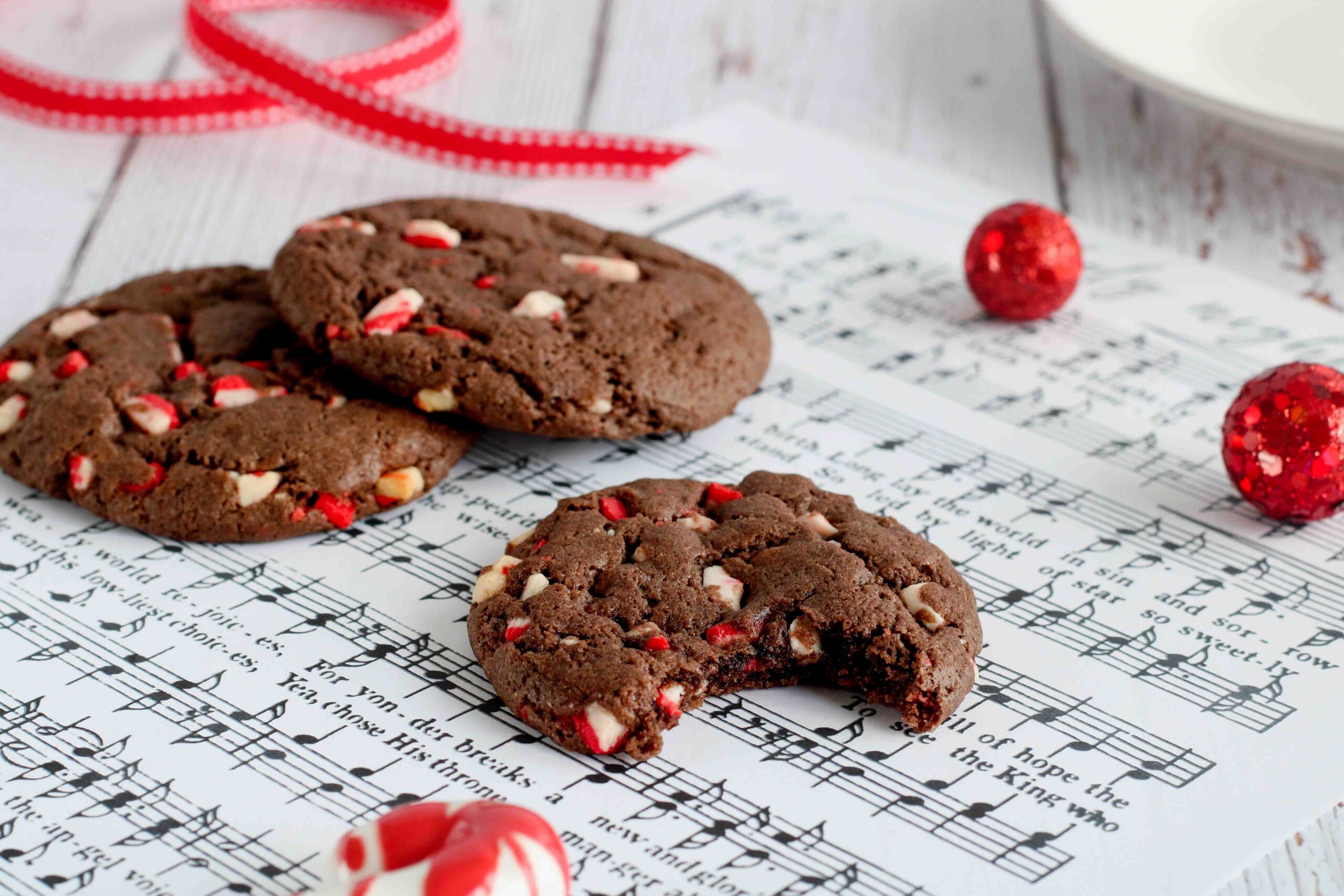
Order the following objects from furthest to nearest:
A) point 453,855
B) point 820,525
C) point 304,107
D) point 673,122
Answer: point 673,122
point 304,107
point 820,525
point 453,855


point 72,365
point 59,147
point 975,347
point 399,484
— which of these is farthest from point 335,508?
point 59,147

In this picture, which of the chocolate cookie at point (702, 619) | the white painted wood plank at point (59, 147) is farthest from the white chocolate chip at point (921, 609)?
the white painted wood plank at point (59, 147)

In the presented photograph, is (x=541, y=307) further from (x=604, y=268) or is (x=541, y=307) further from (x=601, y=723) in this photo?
(x=601, y=723)

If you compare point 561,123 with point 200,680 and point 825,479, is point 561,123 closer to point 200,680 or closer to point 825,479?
point 825,479

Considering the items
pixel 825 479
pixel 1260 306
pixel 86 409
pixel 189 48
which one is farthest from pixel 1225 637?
pixel 189 48

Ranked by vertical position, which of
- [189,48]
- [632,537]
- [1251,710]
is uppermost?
[189,48]

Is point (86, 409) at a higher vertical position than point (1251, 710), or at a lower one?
higher

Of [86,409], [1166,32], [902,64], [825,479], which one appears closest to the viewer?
[86,409]
